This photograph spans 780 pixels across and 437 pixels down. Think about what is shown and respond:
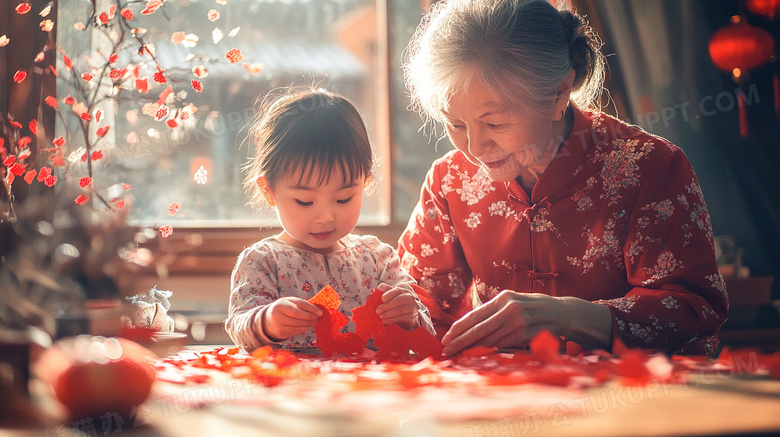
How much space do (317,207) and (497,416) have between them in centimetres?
79

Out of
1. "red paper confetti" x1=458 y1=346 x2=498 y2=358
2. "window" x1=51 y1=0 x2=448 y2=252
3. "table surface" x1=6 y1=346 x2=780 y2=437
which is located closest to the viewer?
"table surface" x1=6 y1=346 x2=780 y2=437

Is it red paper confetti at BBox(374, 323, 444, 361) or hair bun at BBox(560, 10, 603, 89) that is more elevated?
hair bun at BBox(560, 10, 603, 89)

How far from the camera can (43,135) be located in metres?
2.37

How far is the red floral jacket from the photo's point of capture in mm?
1337

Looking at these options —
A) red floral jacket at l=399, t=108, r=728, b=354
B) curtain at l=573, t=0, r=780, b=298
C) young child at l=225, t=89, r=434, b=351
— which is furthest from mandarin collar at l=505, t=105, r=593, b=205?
curtain at l=573, t=0, r=780, b=298

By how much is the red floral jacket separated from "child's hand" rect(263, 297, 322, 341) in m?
0.54

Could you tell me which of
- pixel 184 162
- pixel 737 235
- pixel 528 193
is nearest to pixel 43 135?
pixel 184 162

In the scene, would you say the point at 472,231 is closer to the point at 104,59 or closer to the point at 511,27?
the point at 511,27

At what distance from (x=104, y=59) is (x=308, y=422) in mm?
2372

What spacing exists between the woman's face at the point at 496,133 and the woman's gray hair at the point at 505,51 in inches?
0.9

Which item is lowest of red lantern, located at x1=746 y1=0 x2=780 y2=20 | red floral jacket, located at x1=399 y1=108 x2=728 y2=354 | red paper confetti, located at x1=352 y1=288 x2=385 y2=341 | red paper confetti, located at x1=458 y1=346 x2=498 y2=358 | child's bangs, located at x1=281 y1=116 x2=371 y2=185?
red paper confetti, located at x1=458 y1=346 x2=498 y2=358

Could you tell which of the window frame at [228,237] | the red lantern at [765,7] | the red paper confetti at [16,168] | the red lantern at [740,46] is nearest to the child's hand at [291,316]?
the red paper confetti at [16,168]

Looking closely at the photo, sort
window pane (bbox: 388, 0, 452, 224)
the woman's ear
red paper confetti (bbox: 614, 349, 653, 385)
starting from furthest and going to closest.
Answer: window pane (bbox: 388, 0, 452, 224) → the woman's ear → red paper confetti (bbox: 614, 349, 653, 385)

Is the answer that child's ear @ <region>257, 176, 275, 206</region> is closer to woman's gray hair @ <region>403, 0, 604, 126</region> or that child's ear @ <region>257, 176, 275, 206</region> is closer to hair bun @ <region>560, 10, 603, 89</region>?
woman's gray hair @ <region>403, 0, 604, 126</region>
